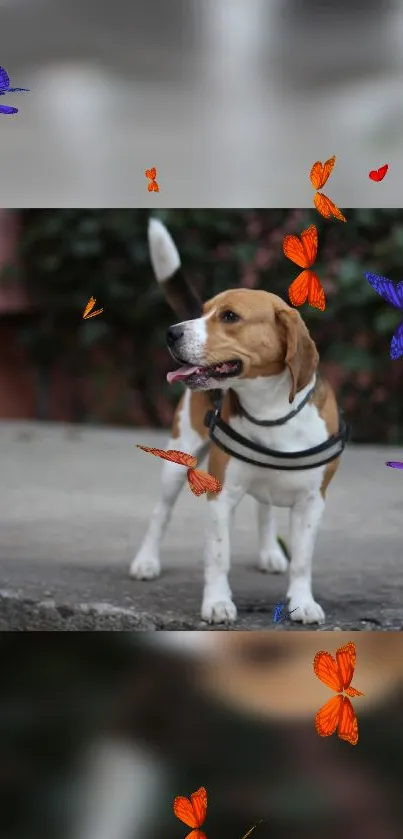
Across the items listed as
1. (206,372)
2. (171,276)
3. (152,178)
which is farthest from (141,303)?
(206,372)

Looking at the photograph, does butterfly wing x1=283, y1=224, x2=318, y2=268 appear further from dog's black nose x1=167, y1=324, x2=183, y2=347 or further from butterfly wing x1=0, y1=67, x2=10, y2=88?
butterfly wing x1=0, y1=67, x2=10, y2=88

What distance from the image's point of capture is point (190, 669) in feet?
5.34

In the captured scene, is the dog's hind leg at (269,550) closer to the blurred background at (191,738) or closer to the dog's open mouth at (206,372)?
the blurred background at (191,738)

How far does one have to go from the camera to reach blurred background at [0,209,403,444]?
334cm

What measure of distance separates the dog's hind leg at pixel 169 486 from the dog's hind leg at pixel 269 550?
19 centimetres

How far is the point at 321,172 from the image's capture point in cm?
154

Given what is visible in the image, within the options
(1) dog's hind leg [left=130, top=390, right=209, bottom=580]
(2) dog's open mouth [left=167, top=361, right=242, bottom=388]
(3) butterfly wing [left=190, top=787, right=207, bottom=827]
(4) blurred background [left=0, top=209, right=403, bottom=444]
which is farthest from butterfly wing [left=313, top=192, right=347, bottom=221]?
(4) blurred background [left=0, top=209, right=403, bottom=444]

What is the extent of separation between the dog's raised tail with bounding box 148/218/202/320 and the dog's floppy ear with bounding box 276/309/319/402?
282mm

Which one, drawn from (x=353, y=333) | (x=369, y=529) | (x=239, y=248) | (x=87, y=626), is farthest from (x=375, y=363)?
(x=87, y=626)

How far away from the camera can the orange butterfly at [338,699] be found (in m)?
1.53

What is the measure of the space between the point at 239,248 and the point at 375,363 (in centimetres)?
55

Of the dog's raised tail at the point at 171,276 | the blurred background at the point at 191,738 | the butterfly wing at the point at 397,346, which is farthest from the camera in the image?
the dog's raised tail at the point at 171,276

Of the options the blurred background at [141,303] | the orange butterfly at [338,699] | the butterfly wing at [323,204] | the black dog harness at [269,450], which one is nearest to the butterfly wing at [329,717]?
the orange butterfly at [338,699]

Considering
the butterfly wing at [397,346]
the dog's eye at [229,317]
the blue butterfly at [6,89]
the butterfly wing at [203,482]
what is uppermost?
the blue butterfly at [6,89]
